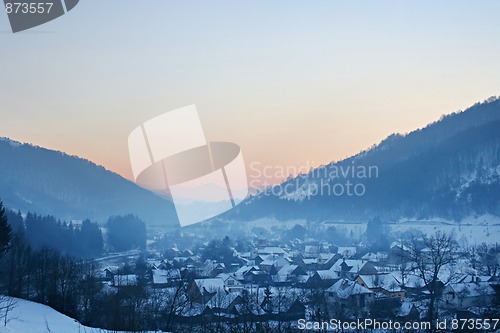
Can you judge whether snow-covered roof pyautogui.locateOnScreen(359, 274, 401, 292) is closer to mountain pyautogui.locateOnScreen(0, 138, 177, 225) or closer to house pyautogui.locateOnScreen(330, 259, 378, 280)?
house pyautogui.locateOnScreen(330, 259, 378, 280)

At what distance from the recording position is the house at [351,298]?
50.9 ft

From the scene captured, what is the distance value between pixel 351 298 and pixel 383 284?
340cm

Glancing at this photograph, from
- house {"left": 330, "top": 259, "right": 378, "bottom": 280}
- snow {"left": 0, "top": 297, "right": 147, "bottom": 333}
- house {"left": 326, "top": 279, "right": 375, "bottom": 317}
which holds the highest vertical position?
snow {"left": 0, "top": 297, "right": 147, "bottom": 333}

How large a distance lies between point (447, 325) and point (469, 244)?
30.5 m

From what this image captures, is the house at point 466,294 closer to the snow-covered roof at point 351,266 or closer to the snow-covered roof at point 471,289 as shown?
the snow-covered roof at point 471,289

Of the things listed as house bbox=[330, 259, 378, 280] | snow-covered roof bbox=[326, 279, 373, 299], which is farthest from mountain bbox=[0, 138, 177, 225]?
snow-covered roof bbox=[326, 279, 373, 299]

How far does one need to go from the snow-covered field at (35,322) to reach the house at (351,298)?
8037 millimetres

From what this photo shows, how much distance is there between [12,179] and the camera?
78750 mm

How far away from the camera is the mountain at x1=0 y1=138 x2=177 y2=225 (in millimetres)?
77000

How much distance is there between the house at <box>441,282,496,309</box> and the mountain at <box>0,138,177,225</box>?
197 ft

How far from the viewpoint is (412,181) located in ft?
217

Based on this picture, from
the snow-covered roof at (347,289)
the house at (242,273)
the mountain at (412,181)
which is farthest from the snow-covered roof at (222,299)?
the mountain at (412,181)

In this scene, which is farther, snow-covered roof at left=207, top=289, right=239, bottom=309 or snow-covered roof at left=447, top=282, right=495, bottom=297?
snow-covered roof at left=447, top=282, right=495, bottom=297

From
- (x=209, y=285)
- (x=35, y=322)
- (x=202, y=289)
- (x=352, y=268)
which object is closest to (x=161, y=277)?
(x=209, y=285)
